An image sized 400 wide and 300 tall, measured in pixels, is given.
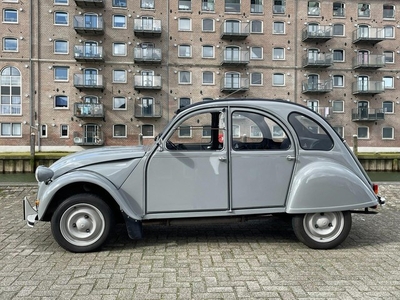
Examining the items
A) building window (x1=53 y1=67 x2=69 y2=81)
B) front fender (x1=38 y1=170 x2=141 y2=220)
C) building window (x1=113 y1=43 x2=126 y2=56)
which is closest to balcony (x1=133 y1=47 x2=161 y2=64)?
building window (x1=113 y1=43 x2=126 y2=56)

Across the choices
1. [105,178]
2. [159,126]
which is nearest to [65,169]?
[105,178]

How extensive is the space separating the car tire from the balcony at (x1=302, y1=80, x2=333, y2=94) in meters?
41.4

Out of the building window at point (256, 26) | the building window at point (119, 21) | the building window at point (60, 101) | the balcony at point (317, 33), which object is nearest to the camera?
the building window at point (60, 101)

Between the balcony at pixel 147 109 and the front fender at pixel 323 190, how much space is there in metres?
37.6

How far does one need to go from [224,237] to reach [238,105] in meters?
2.15

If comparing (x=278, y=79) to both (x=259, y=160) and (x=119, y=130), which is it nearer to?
(x=119, y=130)

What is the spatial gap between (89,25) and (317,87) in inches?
1117

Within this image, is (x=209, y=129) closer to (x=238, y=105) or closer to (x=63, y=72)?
(x=238, y=105)

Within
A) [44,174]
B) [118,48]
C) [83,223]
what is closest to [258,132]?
[83,223]

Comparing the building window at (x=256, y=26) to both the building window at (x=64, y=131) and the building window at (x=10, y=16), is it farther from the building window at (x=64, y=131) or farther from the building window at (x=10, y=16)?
the building window at (x=10, y=16)

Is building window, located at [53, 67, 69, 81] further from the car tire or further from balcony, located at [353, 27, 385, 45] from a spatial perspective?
the car tire

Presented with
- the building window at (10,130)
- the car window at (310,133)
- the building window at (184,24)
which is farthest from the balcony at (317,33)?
the car window at (310,133)

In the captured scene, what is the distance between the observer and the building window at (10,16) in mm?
40125

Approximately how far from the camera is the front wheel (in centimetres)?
502
